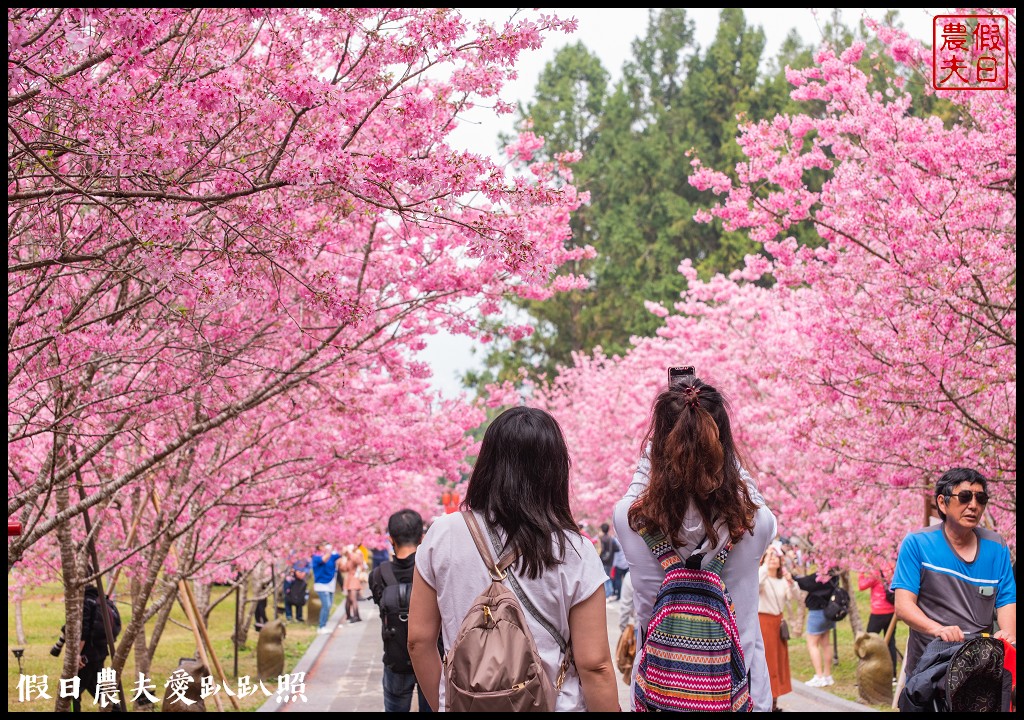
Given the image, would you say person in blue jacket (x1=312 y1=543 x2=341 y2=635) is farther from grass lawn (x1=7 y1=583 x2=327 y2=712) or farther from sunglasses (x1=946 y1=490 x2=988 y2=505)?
sunglasses (x1=946 y1=490 x2=988 y2=505)

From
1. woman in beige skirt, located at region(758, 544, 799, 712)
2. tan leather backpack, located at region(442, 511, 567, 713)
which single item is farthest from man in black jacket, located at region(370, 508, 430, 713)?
woman in beige skirt, located at region(758, 544, 799, 712)

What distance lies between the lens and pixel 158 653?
18.7 meters

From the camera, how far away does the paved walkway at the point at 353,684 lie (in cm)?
1186

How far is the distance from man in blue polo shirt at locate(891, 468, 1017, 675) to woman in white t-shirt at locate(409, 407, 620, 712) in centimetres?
227

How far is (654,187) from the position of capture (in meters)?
49.2

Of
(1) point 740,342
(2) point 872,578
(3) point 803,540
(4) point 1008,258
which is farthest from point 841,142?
(1) point 740,342

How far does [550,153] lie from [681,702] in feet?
154

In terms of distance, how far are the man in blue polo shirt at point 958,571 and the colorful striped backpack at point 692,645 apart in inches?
69.2

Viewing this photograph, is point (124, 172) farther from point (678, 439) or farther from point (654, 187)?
point (654, 187)

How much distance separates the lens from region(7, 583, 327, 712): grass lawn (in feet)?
43.2

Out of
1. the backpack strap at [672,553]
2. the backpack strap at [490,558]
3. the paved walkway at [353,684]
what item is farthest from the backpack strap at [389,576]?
the backpack strap at [490,558]

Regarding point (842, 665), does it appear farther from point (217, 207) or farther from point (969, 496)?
point (217, 207)

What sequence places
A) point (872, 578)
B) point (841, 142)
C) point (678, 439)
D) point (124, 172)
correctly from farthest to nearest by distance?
point (872, 578)
point (841, 142)
point (124, 172)
point (678, 439)

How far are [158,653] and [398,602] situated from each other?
1354cm
